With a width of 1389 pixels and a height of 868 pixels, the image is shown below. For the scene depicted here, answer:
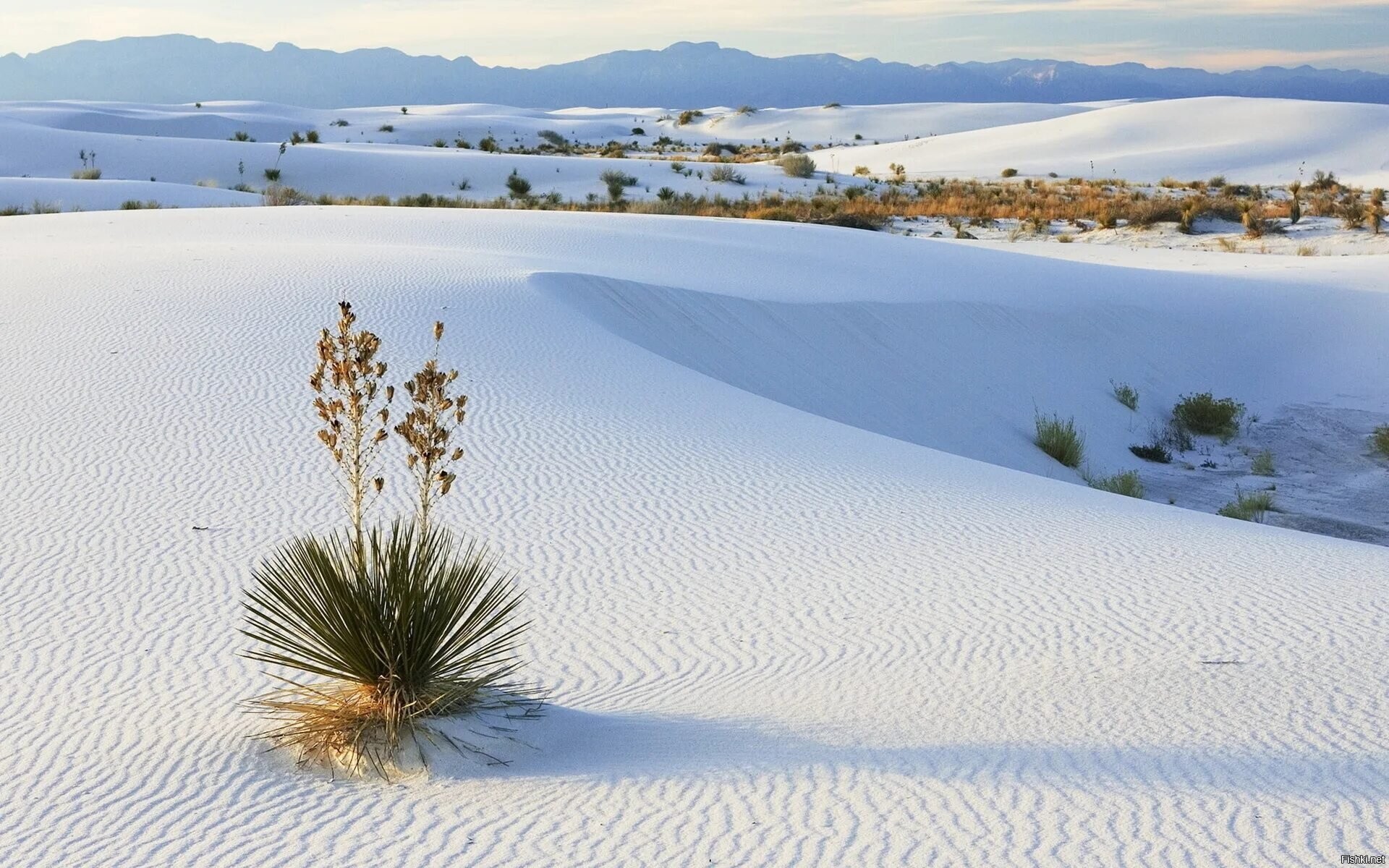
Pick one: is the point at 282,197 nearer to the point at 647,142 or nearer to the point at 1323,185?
the point at 1323,185

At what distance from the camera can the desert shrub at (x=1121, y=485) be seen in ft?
35.0

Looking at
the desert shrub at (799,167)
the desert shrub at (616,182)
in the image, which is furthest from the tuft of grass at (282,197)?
the desert shrub at (799,167)

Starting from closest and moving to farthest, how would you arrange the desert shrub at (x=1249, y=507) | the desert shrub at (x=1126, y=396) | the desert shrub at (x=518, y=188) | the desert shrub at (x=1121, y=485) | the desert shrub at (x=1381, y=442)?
the desert shrub at (x=1249, y=507) → the desert shrub at (x=1121, y=485) → the desert shrub at (x=1381, y=442) → the desert shrub at (x=1126, y=396) → the desert shrub at (x=518, y=188)

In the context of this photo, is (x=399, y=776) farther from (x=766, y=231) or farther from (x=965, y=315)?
(x=766, y=231)

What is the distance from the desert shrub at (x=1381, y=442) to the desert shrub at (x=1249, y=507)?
194 centimetres

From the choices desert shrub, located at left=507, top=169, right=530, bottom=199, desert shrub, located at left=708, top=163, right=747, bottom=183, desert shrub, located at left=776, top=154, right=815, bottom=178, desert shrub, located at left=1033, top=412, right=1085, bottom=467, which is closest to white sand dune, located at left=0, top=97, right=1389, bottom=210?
desert shrub, located at left=708, top=163, right=747, bottom=183

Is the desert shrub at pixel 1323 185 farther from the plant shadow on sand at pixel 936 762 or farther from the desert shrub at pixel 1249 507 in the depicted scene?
the plant shadow on sand at pixel 936 762

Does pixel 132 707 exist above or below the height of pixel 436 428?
below

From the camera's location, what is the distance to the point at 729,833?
3.40 metres

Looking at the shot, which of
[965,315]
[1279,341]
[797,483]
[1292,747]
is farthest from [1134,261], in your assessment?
[1292,747]

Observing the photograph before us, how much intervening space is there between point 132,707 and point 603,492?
3046mm

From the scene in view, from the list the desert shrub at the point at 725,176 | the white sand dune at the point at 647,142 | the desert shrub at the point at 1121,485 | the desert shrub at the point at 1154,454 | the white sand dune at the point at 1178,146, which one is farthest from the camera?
the white sand dune at the point at 1178,146

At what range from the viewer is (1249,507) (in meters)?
10.3

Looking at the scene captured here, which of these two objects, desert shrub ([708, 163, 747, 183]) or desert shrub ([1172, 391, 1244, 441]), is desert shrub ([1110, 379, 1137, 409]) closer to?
desert shrub ([1172, 391, 1244, 441])
